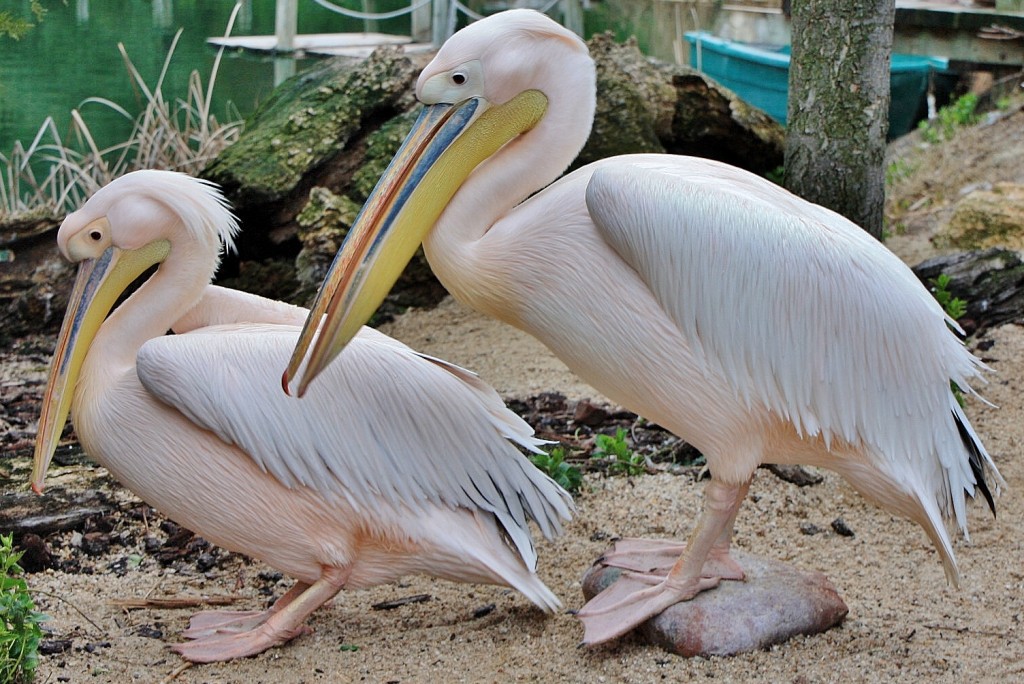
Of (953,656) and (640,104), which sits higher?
(640,104)

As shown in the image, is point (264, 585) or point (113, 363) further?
point (264, 585)

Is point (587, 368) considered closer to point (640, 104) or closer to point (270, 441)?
point (270, 441)

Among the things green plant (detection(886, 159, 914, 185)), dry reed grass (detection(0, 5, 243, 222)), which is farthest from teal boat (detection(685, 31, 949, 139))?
dry reed grass (detection(0, 5, 243, 222))

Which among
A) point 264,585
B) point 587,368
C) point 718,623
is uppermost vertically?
point 587,368

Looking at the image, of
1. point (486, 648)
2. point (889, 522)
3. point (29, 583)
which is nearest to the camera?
point (486, 648)

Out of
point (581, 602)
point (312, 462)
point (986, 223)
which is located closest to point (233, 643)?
point (312, 462)

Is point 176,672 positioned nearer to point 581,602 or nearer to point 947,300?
point 581,602

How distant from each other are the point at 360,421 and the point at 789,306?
1.03 metres

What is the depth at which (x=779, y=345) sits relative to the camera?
2457 millimetres

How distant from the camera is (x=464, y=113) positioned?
2.62m

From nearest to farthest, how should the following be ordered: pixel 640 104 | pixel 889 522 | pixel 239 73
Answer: pixel 889 522 < pixel 640 104 < pixel 239 73

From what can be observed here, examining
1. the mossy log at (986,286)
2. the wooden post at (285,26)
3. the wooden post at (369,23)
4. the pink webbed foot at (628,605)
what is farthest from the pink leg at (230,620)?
the wooden post at (369,23)

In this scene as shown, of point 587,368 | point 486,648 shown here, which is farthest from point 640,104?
point 486,648

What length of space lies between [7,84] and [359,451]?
3974 mm
